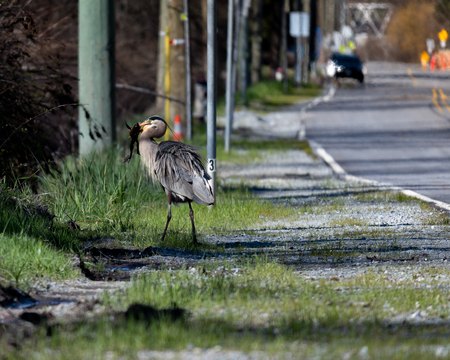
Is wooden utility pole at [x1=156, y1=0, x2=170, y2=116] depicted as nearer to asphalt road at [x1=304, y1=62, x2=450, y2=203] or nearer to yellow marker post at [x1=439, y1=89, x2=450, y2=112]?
asphalt road at [x1=304, y1=62, x2=450, y2=203]

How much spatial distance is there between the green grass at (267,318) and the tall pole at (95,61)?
567cm

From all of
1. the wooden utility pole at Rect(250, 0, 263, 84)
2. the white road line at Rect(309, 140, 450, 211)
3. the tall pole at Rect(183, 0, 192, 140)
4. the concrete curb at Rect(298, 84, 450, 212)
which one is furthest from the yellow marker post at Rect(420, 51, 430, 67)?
the tall pole at Rect(183, 0, 192, 140)

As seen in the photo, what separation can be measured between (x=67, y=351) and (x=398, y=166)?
1158 centimetres

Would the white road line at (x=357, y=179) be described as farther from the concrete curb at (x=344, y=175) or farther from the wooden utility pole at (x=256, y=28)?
the wooden utility pole at (x=256, y=28)

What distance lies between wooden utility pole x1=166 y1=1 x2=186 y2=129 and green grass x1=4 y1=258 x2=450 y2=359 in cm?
1268

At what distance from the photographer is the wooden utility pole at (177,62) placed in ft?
61.5

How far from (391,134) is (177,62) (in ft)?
20.3

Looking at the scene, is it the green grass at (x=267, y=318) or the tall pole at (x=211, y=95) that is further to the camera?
the tall pole at (x=211, y=95)

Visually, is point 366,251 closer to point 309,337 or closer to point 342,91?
point 309,337

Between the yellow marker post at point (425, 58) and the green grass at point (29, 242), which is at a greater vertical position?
the green grass at point (29, 242)

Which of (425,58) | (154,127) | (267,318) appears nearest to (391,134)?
(154,127)

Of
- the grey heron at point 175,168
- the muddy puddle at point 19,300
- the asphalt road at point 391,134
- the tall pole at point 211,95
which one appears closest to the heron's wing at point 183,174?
the grey heron at point 175,168

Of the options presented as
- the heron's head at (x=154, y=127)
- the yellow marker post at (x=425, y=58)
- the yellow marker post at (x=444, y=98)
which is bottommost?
the yellow marker post at (x=425, y=58)

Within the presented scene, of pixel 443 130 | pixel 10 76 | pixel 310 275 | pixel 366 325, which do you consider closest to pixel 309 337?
pixel 366 325
